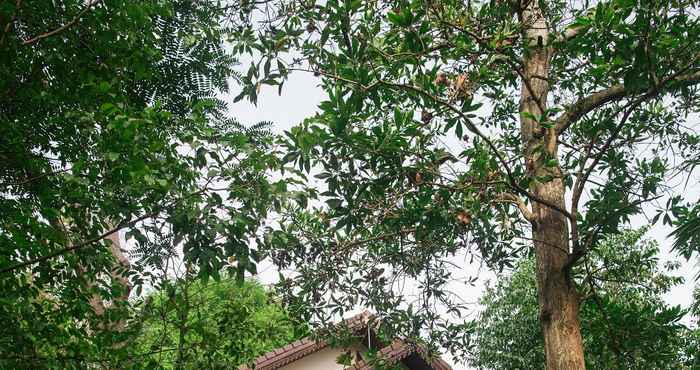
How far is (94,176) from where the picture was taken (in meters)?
4.19

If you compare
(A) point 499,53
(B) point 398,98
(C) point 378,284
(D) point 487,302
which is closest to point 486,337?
(D) point 487,302

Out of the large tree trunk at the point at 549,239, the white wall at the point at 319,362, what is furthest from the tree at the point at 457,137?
the white wall at the point at 319,362

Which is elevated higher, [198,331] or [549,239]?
[549,239]

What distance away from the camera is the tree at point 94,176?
160 inches

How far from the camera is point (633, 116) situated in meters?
6.15

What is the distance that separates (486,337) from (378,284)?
8.96 m

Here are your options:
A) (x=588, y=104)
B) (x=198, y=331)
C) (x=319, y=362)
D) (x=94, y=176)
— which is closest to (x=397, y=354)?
(x=319, y=362)

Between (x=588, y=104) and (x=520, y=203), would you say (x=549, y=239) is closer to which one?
(x=520, y=203)

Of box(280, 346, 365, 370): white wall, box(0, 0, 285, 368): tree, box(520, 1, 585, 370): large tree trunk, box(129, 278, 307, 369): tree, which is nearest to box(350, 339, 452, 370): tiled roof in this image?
box(280, 346, 365, 370): white wall

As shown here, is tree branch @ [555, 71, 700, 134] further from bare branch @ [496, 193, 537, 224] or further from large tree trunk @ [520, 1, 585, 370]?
bare branch @ [496, 193, 537, 224]

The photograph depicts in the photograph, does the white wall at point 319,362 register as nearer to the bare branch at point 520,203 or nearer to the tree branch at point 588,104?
the bare branch at point 520,203

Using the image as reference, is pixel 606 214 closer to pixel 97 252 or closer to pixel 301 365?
pixel 97 252

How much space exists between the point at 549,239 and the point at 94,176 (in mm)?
3481

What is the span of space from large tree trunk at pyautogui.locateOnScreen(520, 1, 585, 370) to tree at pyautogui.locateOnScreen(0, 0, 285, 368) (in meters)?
2.18
